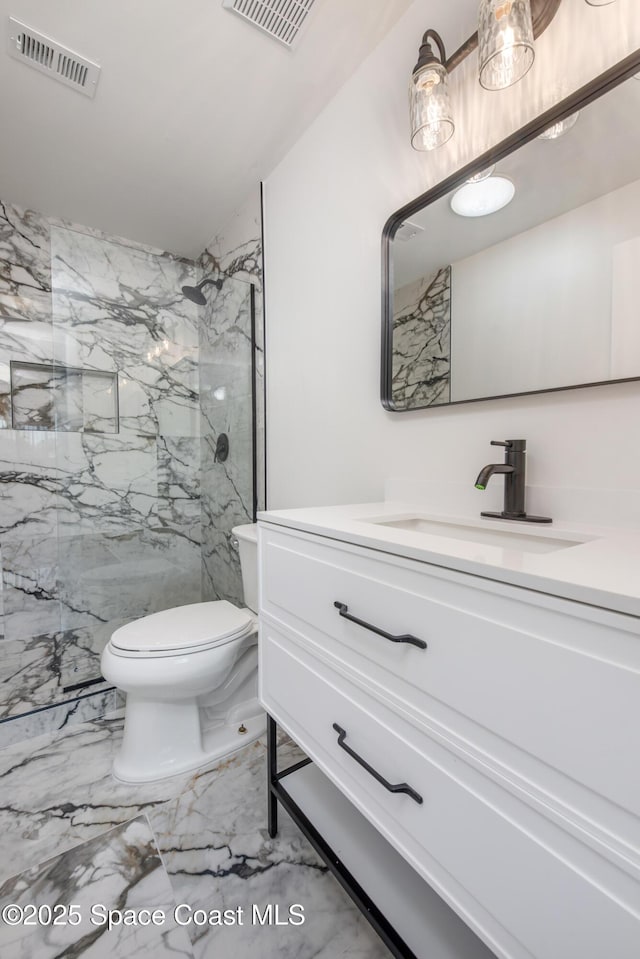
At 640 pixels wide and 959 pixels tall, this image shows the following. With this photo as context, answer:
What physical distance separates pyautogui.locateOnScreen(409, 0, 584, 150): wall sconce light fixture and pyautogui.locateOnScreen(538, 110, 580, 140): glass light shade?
0.12 meters

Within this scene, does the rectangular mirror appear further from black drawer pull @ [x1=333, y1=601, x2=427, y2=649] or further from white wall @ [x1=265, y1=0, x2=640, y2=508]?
black drawer pull @ [x1=333, y1=601, x2=427, y2=649]

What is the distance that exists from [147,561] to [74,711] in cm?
74

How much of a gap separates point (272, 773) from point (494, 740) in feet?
2.82

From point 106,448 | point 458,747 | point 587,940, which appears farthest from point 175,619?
point 587,940

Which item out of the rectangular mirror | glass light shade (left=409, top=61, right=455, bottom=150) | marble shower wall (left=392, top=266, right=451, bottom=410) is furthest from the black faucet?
glass light shade (left=409, top=61, right=455, bottom=150)

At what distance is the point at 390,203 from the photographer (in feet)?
4.07

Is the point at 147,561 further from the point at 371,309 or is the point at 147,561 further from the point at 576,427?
the point at 576,427

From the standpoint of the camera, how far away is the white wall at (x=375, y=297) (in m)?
0.82

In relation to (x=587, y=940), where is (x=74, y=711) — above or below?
below

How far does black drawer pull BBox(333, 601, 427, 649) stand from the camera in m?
0.61

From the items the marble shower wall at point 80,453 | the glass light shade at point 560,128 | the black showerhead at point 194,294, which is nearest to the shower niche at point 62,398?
the marble shower wall at point 80,453

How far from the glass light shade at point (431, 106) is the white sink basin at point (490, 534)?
3.06ft

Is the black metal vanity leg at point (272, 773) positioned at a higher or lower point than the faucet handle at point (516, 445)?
lower

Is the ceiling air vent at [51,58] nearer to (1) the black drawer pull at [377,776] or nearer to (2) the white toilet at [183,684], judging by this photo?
(2) the white toilet at [183,684]
